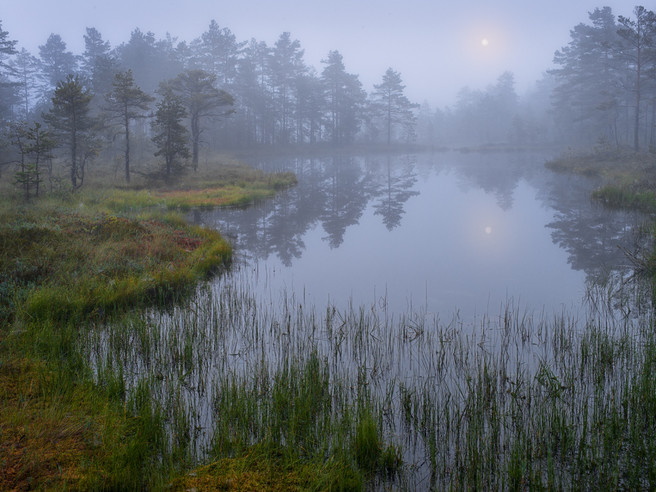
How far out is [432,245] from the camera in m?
16.0

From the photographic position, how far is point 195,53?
245 ft

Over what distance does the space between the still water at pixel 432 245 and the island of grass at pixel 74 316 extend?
2200 mm

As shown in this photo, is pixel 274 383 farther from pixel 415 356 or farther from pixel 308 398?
pixel 415 356

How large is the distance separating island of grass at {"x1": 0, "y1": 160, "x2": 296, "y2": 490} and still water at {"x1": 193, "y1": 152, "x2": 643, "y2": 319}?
2200 mm

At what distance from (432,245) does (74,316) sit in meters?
11.0

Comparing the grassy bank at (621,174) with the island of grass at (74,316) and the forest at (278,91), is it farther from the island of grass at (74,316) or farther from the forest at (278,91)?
the island of grass at (74,316)

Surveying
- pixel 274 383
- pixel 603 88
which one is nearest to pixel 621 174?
pixel 274 383

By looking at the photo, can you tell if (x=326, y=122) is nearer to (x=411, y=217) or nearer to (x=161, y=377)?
(x=411, y=217)

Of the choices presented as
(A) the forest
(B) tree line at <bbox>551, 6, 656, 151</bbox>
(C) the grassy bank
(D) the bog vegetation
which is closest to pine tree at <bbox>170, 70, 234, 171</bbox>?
(A) the forest

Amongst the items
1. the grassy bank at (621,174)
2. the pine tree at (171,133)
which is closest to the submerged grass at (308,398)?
the grassy bank at (621,174)

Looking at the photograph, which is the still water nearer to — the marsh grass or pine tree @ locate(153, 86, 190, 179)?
the marsh grass

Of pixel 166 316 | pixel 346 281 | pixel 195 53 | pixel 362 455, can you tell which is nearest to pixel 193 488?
pixel 362 455

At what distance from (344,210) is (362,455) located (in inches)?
758

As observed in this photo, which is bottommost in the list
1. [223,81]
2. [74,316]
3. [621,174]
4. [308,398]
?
[308,398]
